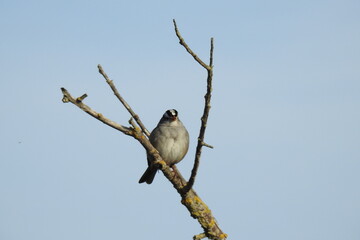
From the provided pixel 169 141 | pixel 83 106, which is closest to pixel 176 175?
pixel 83 106

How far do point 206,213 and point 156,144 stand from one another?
2653mm

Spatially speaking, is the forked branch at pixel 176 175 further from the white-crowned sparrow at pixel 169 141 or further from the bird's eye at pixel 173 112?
the bird's eye at pixel 173 112

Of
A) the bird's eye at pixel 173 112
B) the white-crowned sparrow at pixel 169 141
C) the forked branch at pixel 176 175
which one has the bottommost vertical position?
the forked branch at pixel 176 175

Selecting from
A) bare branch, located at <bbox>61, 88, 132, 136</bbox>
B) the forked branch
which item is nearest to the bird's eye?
the forked branch

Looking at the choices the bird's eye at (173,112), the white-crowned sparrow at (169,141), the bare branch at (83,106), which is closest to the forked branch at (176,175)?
the bare branch at (83,106)

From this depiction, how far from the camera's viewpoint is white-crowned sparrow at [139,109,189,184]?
9.02m

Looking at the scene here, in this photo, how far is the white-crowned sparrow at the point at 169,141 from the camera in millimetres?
9016

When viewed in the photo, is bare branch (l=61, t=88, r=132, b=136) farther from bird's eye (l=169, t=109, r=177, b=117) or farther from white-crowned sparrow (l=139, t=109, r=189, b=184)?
bird's eye (l=169, t=109, r=177, b=117)

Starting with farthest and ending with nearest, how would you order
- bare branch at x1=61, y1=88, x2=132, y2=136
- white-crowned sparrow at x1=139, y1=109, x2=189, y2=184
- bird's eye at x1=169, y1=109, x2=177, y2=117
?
bird's eye at x1=169, y1=109, x2=177, y2=117 < white-crowned sparrow at x1=139, y1=109, x2=189, y2=184 < bare branch at x1=61, y1=88, x2=132, y2=136

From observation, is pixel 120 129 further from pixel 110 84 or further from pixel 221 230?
pixel 221 230

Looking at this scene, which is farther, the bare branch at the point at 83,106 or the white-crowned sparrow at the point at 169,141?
the white-crowned sparrow at the point at 169,141

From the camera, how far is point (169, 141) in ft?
29.6

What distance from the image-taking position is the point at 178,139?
909 cm

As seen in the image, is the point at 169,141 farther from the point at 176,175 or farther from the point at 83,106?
the point at 83,106
